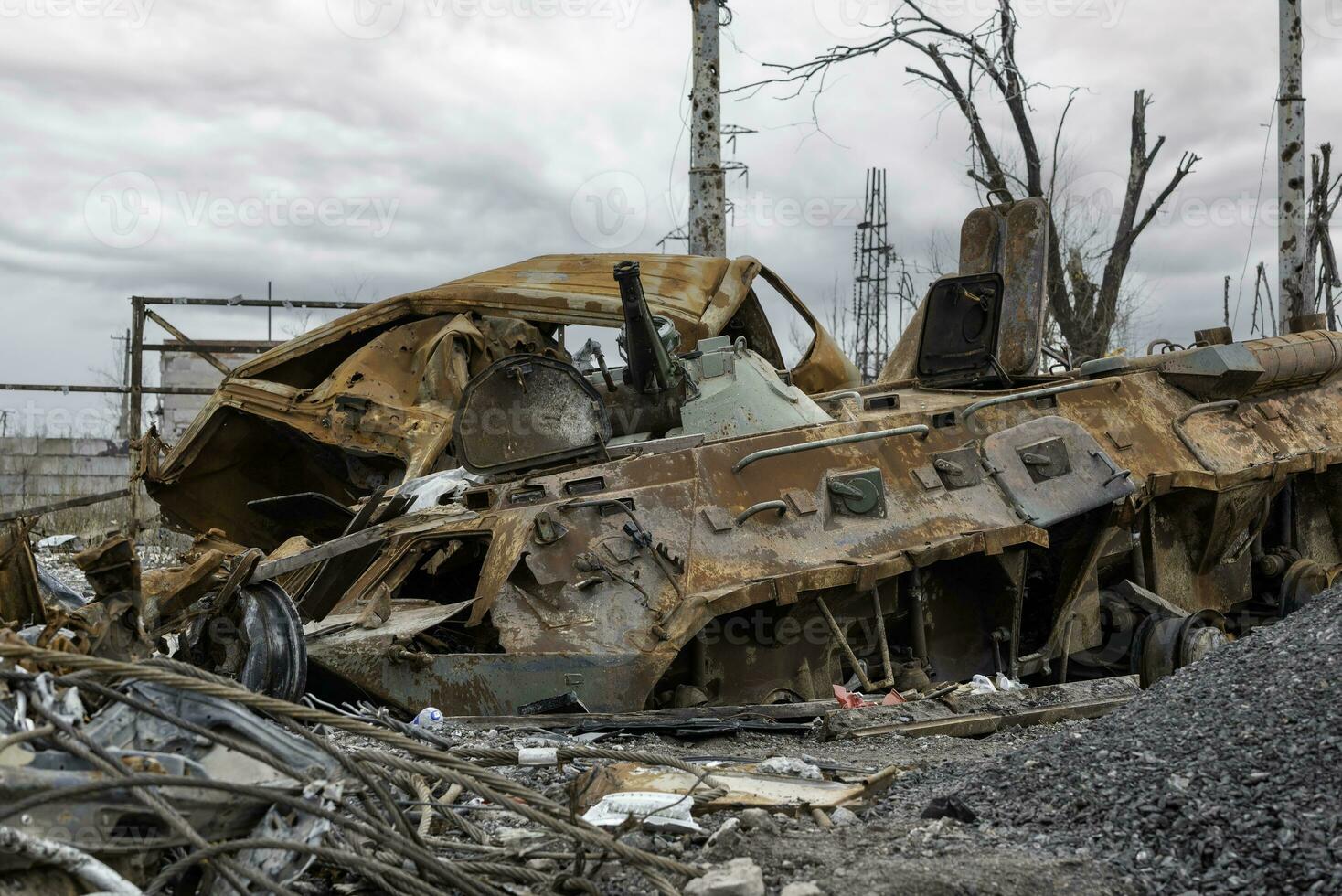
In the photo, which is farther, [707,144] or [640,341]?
[707,144]

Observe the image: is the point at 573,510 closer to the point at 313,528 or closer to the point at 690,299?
the point at 313,528

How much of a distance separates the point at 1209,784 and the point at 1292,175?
1133 cm

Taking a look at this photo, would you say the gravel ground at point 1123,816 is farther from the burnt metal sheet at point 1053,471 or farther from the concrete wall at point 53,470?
the concrete wall at point 53,470

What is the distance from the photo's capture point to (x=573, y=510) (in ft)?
22.2

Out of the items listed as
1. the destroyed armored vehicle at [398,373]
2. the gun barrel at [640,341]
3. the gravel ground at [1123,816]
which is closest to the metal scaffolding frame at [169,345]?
the destroyed armored vehicle at [398,373]

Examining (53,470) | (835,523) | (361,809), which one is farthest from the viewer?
(53,470)

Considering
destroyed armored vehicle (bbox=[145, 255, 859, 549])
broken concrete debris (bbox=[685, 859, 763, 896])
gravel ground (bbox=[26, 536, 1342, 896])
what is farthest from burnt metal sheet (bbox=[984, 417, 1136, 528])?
broken concrete debris (bbox=[685, 859, 763, 896])

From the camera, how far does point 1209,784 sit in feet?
13.3

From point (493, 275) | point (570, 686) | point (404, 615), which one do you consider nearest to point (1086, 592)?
point (570, 686)

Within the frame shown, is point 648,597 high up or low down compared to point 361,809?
up

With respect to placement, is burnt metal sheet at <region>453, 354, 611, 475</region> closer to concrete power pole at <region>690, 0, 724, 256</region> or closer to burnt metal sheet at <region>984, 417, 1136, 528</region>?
burnt metal sheet at <region>984, 417, 1136, 528</region>

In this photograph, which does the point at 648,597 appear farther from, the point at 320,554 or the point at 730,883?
the point at 730,883

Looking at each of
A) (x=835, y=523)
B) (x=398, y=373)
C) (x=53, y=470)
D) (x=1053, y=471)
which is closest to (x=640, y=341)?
(x=835, y=523)

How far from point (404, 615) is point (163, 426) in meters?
12.4
